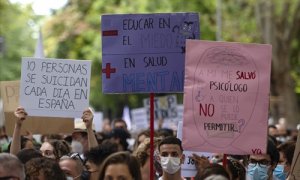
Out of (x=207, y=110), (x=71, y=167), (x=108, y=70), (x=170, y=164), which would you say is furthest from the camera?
(x=108, y=70)

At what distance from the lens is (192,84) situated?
30.7 feet

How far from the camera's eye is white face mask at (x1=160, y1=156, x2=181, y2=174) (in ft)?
32.1

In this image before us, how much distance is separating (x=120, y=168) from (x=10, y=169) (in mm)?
759

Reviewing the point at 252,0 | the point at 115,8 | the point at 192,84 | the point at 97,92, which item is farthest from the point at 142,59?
the point at 97,92

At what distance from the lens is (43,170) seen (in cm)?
852

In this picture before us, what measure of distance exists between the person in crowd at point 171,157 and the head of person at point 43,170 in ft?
4.87

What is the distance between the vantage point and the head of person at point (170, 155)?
386 inches

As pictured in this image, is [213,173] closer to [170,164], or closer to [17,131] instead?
[170,164]

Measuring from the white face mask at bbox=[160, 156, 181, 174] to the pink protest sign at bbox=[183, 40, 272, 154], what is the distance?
1.83 ft

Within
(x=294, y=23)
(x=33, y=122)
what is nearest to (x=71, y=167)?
(x=33, y=122)

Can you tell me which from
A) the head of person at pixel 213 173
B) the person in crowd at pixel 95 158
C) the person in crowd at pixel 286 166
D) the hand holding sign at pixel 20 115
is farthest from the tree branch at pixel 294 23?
the head of person at pixel 213 173

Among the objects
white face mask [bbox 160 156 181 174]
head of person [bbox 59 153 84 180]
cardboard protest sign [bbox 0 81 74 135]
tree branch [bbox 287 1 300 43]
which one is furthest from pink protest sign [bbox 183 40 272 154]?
tree branch [bbox 287 1 300 43]

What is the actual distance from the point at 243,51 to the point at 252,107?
460 mm

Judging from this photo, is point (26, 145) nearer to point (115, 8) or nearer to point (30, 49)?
point (115, 8)
